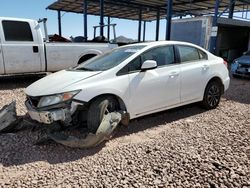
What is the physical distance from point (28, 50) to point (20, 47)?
237mm

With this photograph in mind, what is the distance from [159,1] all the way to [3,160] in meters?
18.3

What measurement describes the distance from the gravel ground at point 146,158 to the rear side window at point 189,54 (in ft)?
4.16

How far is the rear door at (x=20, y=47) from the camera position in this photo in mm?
7312

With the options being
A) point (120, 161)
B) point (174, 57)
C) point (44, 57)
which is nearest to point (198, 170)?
point (120, 161)

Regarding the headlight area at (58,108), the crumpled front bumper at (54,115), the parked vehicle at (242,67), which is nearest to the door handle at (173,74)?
the headlight area at (58,108)

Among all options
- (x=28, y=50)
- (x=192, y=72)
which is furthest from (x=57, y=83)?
(x=28, y=50)

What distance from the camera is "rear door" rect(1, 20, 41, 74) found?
7312 millimetres

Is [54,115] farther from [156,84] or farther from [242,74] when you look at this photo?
[242,74]

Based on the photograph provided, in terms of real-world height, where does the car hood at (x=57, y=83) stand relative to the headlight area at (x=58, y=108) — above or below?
above

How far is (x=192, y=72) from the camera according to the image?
5000 millimetres

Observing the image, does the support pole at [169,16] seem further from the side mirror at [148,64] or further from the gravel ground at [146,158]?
the side mirror at [148,64]

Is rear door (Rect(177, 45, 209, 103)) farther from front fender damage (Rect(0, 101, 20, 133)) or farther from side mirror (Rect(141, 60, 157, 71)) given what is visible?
front fender damage (Rect(0, 101, 20, 133))

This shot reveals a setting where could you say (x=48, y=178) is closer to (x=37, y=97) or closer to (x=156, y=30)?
(x=37, y=97)

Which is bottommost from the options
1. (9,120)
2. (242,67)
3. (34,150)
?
(34,150)
